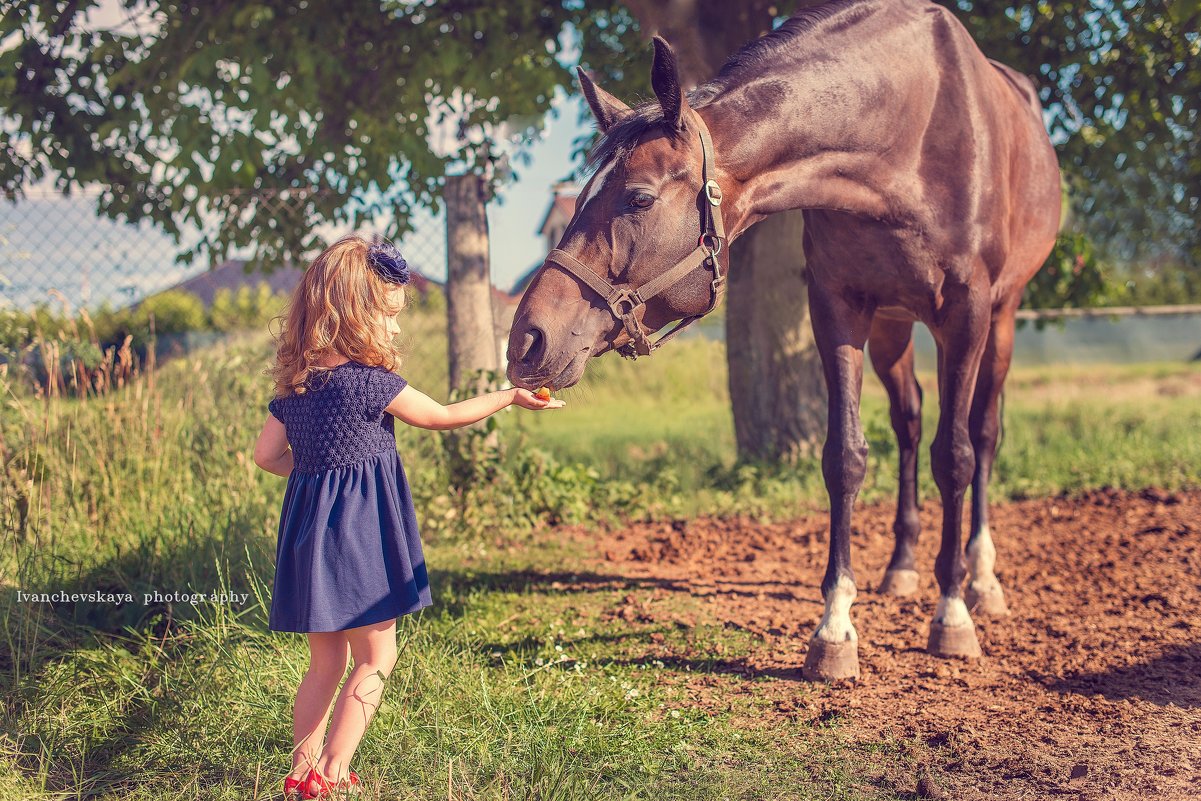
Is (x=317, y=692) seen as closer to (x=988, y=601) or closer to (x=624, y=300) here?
(x=624, y=300)

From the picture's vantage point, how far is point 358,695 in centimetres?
240

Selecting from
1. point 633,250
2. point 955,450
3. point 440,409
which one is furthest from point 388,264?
point 955,450

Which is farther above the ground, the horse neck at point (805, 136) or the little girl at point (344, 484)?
the horse neck at point (805, 136)

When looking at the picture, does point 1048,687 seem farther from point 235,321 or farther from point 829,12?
point 235,321

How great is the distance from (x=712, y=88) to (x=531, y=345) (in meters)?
1.07

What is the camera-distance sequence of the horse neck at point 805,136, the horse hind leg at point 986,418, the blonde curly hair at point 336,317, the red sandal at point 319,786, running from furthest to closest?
the horse hind leg at point 986,418 < the horse neck at point 805,136 < the blonde curly hair at point 336,317 < the red sandal at point 319,786

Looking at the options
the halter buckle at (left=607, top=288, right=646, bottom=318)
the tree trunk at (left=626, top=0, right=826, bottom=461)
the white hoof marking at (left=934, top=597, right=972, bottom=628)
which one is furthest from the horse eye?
the tree trunk at (left=626, top=0, right=826, bottom=461)

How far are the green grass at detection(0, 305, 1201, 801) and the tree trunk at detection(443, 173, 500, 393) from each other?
1.77ft

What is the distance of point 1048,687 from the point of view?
10.8ft

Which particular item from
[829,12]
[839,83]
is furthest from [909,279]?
[829,12]

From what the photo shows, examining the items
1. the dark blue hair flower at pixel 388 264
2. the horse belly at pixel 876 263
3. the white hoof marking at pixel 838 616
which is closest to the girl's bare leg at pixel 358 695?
the dark blue hair flower at pixel 388 264

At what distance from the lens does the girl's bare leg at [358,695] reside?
92.0 inches

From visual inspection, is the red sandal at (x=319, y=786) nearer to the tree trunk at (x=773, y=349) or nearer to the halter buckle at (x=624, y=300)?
the halter buckle at (x=624, y=300)

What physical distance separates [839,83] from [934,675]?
206 cm
